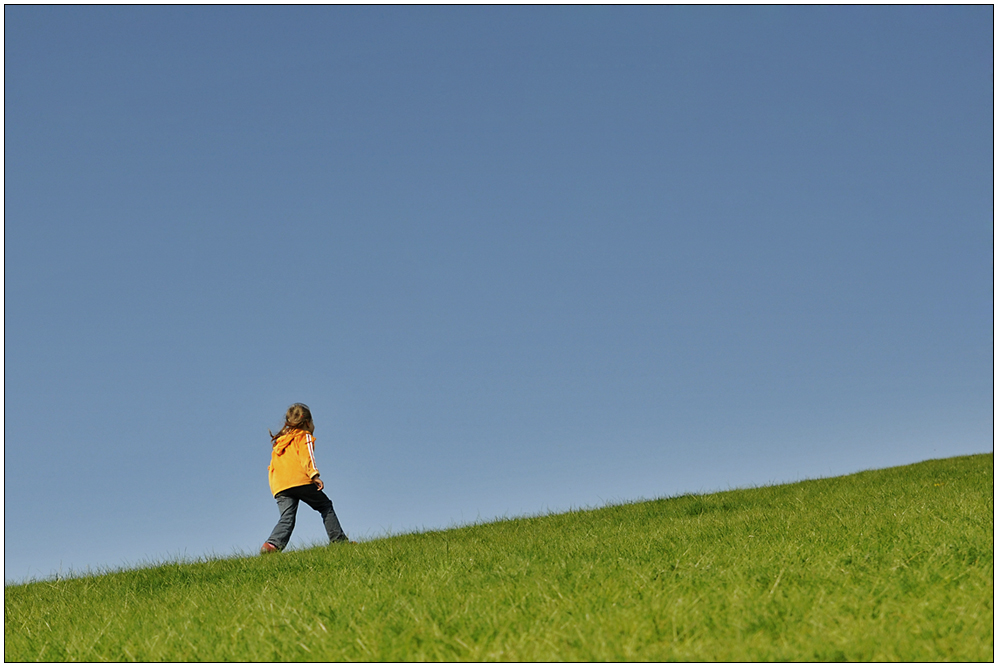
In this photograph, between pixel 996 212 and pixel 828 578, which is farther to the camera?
pixel 828 578

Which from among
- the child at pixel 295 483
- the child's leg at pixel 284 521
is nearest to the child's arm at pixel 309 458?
the child at pixel 295 483

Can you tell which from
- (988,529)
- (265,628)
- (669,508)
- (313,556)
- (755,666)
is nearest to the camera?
(755,666)

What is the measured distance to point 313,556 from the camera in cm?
978

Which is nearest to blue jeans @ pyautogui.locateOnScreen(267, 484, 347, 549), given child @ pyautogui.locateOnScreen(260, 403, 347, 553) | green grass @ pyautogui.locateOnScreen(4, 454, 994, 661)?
child @ pyautogui.locateOnScreen(260, 403, 347, 553)

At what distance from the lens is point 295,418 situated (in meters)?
12.9

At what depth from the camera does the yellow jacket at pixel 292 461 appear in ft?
40.9

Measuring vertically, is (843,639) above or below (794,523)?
below

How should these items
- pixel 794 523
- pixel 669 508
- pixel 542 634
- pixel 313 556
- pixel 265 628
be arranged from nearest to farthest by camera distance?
pixel 542 634, pixel 265 628, pixel 794 523, pixel 313 556, pixel 669 508

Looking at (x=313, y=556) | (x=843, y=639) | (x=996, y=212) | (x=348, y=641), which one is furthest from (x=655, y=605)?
(x=313, y=556)

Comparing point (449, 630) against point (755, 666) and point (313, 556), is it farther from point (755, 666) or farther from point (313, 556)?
point (313, 556)

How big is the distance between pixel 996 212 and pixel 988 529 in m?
3.11

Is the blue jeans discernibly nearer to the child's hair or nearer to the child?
the child

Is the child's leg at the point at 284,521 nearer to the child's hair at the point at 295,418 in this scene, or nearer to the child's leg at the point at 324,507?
the child's leg at the point at 324,507

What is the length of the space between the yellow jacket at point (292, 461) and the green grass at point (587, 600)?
2.55m
